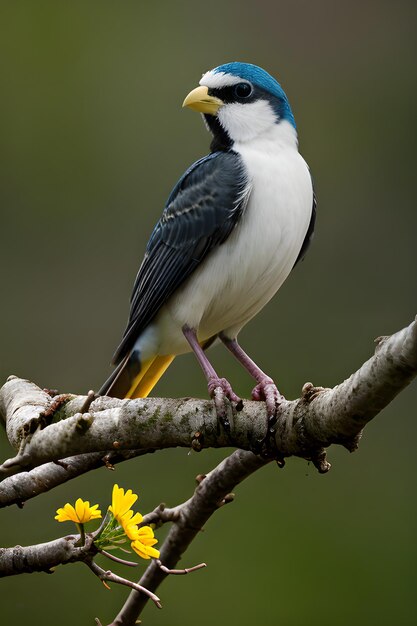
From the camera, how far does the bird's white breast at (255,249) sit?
12.7 ft

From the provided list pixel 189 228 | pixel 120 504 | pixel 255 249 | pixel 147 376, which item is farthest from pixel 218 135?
pixel 120 504

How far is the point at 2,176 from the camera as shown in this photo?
27.9ft

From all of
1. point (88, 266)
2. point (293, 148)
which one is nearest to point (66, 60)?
point (88, 266)

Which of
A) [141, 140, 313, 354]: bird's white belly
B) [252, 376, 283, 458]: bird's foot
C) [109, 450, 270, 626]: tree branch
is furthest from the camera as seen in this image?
[141, 140, 313, 354]: bird's white belly

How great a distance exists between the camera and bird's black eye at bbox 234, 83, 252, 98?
417 centimetres

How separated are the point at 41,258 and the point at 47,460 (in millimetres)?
Answer: 5098

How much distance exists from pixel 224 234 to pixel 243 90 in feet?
1.98

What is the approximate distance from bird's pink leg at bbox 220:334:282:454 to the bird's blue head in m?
0.77

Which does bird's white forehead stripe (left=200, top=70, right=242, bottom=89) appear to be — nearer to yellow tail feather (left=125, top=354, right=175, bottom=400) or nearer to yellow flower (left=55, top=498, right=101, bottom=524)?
yellow tail feather (left=125, top=354, right=175, bottom=400)

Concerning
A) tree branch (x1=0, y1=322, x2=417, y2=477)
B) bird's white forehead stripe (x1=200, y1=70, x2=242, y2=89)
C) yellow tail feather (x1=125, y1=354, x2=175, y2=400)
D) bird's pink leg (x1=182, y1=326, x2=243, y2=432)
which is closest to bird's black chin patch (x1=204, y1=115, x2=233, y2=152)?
bird's white forehead stripe (x1=200, y1=70, x2=242, y2=89)

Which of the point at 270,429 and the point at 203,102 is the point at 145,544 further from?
the point at 203,102

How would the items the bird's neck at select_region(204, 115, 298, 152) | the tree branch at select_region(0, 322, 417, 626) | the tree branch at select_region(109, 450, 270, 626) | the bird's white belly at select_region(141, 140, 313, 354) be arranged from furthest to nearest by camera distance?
the bird's neck at select_region(204, 115, 298, 152)
the bird's white belly at select_region(141, 140, 313, 354)
the tree branch at select_region(109, 450, 270, 626)
the tree branch at select_region(0, 322, 417, 626)

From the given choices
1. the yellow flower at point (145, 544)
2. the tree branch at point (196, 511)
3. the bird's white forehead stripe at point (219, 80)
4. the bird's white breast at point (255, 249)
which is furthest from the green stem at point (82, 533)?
the bird's white forehead stripe at point (219, 80)

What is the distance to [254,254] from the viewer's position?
12.7 feet
